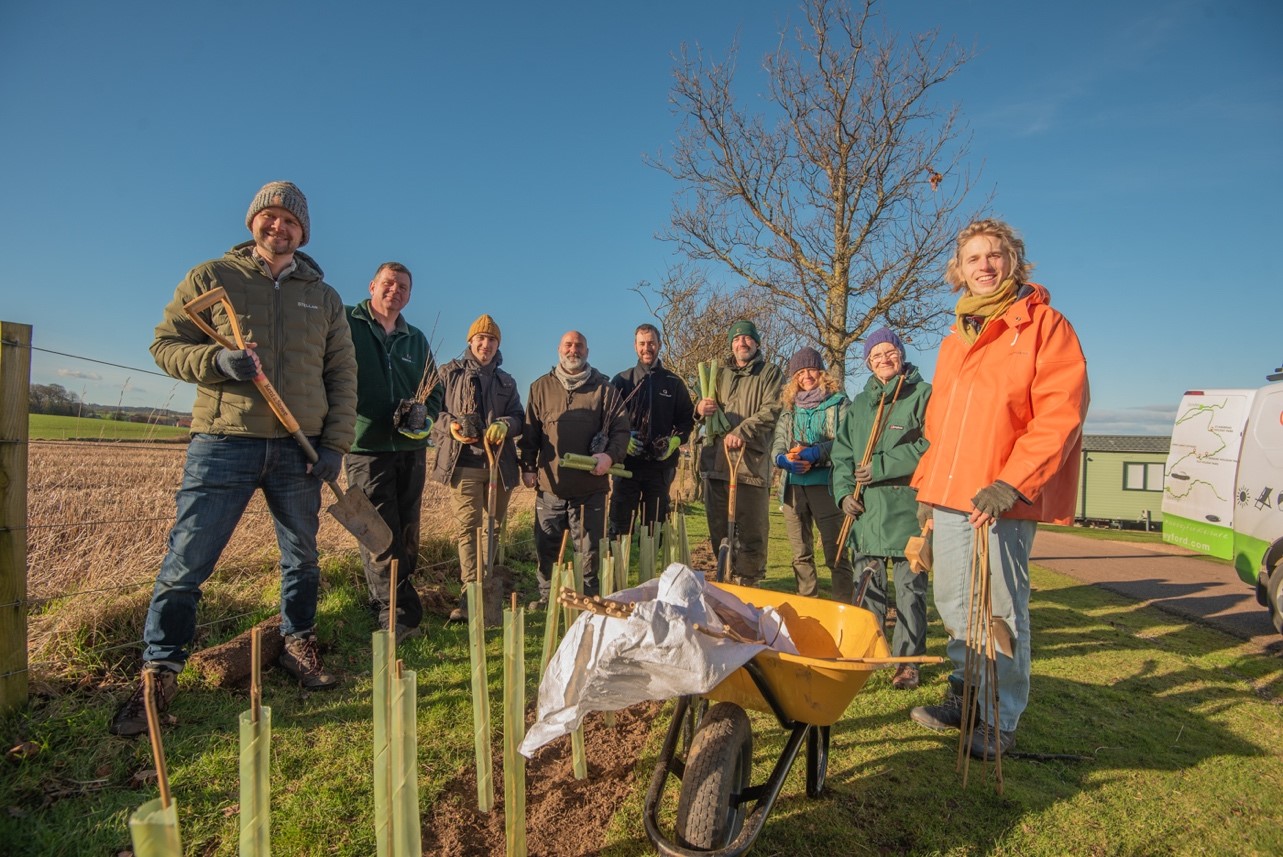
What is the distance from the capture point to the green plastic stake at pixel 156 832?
0.96m

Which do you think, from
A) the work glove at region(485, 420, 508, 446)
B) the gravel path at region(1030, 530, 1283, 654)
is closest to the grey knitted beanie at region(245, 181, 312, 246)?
the work glove at region(485, 420, 508, 446)

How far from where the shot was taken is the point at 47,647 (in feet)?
9.67

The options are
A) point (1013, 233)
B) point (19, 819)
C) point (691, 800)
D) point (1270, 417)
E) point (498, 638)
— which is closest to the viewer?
point (691, 800)

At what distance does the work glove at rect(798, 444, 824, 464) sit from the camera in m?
4.72

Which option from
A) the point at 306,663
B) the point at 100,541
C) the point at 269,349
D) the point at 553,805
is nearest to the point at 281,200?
the point at 269,349

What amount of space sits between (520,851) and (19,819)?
156 cm

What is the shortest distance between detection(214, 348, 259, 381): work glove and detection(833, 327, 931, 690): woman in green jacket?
3052 mm

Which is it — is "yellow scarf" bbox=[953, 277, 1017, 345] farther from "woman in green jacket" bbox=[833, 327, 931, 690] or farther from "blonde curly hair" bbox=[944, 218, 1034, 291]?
"woman in green jacket" bbox=[833, 327, 931, 690]

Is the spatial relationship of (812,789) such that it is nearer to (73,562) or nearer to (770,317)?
(73,562)

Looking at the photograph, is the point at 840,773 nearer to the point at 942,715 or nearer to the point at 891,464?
the point at 942,715

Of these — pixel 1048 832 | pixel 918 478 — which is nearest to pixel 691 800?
pixel 1048 832

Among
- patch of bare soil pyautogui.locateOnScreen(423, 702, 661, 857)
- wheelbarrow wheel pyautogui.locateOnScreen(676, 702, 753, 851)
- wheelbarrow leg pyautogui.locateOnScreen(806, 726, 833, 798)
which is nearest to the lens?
wheelbarrow wheel pyautogui.locateOnScreen(676, 702, 753, 851)

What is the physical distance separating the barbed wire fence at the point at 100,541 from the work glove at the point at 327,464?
72 centimetres

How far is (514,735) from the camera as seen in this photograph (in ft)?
6.74
